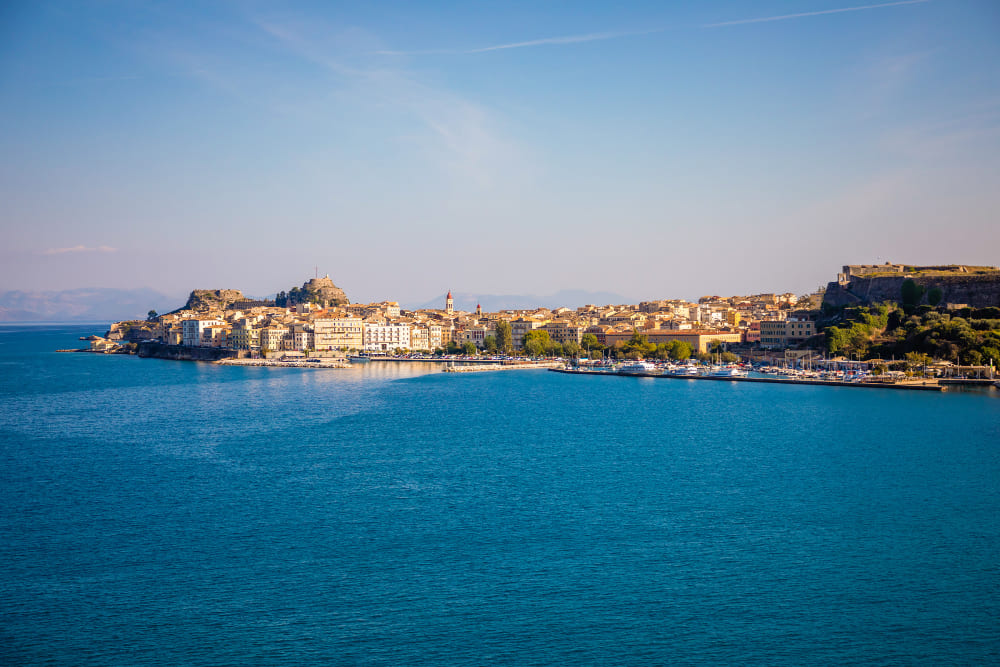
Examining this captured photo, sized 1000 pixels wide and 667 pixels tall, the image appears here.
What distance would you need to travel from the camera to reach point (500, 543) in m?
8.24

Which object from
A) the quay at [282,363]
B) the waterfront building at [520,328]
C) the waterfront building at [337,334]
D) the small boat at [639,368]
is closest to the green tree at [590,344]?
the waterfront building at [520,328]

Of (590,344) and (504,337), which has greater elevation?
(504,337)

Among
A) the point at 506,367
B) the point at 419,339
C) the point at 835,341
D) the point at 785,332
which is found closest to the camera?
the point at 835,341

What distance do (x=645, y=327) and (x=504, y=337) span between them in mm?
7284

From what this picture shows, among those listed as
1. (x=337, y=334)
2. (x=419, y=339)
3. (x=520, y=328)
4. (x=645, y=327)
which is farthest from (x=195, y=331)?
(x=645, y=327)

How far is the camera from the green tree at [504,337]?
137 ft

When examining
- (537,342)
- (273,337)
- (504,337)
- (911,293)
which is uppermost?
(911,293)

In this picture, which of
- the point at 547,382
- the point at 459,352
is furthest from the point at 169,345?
the point at 547,382

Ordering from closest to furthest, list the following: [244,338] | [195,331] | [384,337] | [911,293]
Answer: [911,293]
[244,338]
[384,337]
[195,331]

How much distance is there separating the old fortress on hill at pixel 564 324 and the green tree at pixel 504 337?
0.43m

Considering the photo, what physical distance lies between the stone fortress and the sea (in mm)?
18242

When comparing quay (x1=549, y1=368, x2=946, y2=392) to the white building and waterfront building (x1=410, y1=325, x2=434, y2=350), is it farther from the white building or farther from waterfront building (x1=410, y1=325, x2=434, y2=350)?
the white building

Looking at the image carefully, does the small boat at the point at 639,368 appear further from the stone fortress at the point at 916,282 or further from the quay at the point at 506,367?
the stone fortress at the point at 916,282

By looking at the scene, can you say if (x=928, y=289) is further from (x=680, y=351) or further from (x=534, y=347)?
(x=534, y=347)
